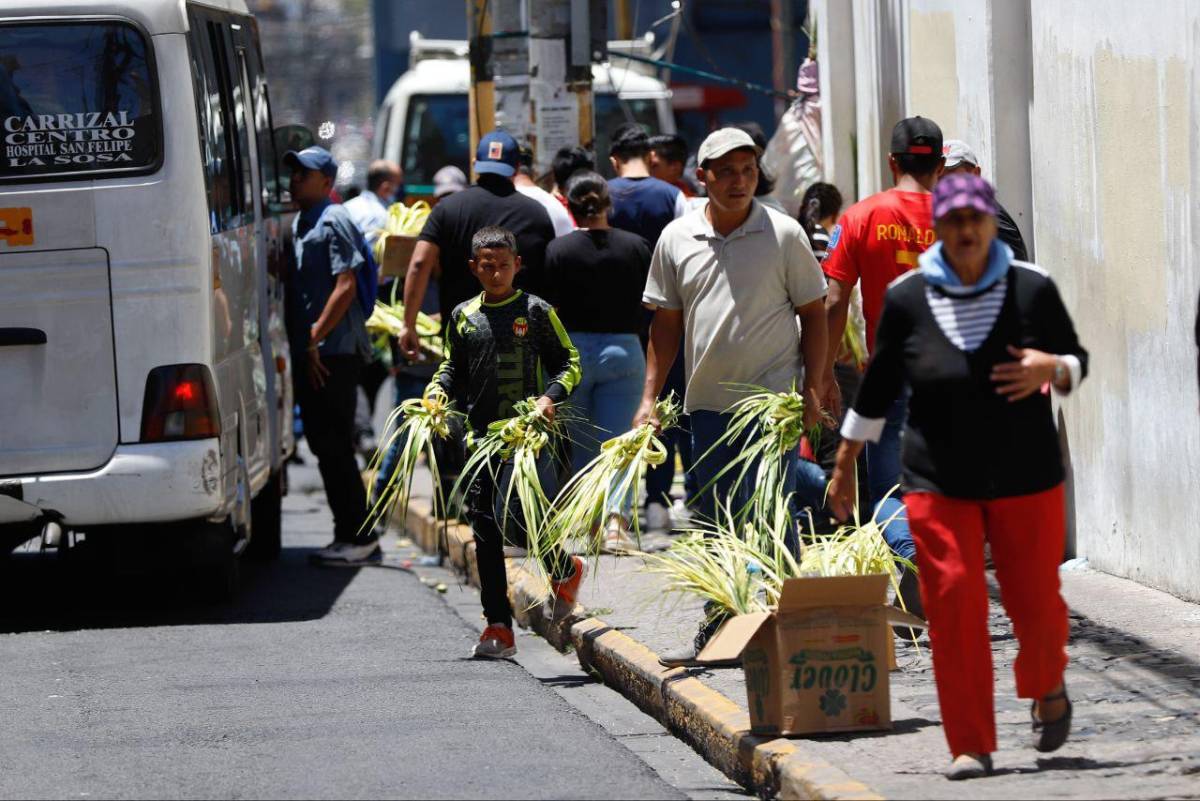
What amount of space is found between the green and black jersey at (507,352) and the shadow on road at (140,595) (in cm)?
192

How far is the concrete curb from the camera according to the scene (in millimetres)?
5785

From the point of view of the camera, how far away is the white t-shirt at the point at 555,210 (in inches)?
409

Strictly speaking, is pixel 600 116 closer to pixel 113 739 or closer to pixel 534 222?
pixel 534 222

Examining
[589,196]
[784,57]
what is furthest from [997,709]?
[784,57]

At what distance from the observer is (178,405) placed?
916cm

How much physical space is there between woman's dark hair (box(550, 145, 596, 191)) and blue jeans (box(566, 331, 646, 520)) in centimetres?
173

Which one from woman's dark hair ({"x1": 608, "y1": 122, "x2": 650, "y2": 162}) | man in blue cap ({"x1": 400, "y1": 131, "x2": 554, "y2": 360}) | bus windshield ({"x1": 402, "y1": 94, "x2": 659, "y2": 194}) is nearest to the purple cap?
man in blue cap ({"x1": 400, "y1": 131, "x2": 554, "y2": 360})

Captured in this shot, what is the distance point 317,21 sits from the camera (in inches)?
2154

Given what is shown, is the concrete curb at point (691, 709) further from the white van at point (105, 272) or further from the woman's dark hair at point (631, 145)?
the woman's dark hair at point (631, 145)

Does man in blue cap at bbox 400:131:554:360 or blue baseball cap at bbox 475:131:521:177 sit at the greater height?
blue baseball cap at bbox 475:131:521:177

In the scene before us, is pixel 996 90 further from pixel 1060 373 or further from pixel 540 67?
pixel 1060 373

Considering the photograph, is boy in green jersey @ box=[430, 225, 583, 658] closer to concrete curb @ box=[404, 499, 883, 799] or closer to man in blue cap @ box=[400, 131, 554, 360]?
concrete curb @ box=[404, 499, 883, 799]

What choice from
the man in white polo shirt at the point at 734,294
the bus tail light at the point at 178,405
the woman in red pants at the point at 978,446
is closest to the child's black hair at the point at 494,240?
the man in white polo shirt at the point at 734,294

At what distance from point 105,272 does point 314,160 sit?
2275mm
